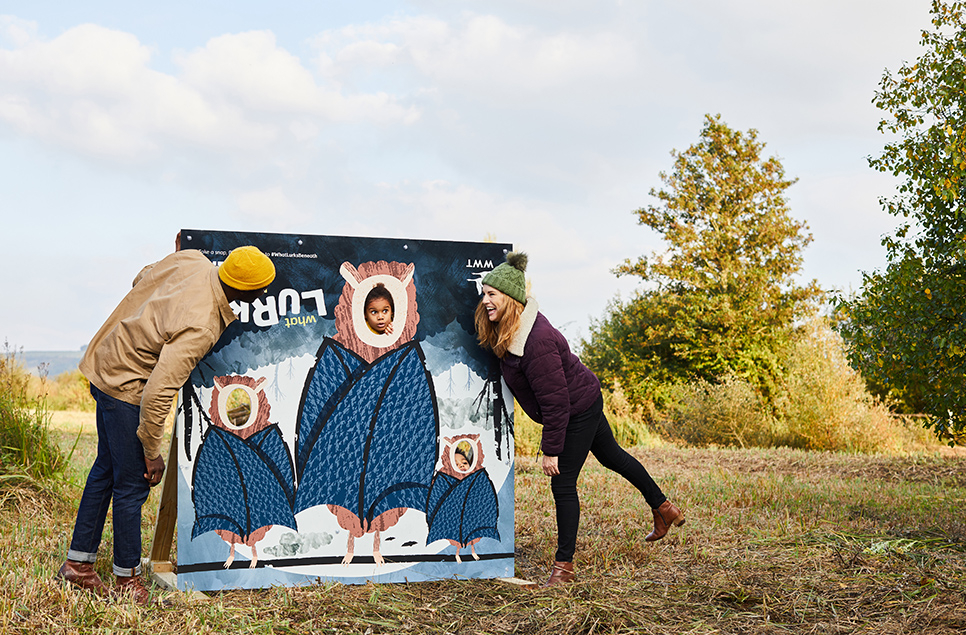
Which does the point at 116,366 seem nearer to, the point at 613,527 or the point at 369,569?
the point at 369,569

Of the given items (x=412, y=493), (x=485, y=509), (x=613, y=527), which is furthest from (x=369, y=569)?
(x=613, y=527)

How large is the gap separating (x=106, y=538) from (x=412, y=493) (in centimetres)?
217

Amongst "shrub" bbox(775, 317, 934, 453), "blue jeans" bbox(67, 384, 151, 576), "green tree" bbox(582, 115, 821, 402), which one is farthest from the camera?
"green tree" bbox(582, 115, 821, 402)

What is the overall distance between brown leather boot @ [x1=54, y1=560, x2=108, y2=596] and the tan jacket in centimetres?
69

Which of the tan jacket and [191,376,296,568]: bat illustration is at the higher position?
the tan jacket

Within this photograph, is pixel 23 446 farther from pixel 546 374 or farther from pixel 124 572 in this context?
pixel 546 374

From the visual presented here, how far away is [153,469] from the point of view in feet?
12.6

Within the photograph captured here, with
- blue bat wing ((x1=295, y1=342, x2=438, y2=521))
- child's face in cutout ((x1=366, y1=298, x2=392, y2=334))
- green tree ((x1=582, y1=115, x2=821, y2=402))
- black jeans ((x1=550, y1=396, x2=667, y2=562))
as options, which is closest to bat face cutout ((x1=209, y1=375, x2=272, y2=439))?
blue bat wing ((x1=295, y1=342, x2=438, y2=521))

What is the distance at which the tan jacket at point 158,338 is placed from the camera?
3.66m

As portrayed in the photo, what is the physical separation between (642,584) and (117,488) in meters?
2.73

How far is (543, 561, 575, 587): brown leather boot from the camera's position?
425 centimetres

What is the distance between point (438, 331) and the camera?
14.6 feet

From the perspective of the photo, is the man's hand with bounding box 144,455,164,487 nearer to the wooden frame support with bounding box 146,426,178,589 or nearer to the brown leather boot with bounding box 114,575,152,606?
the wooden frame support with bounding box 146,426,178,589

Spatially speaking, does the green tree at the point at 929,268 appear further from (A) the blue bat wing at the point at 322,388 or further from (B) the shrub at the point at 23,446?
(B) the shrub at the point at 23,446
